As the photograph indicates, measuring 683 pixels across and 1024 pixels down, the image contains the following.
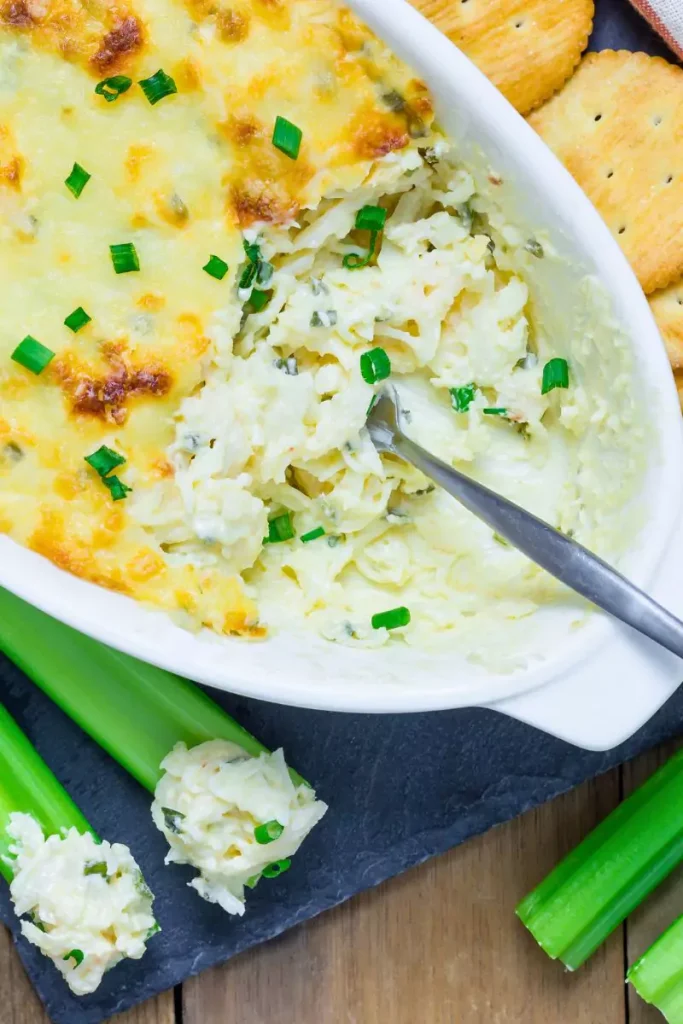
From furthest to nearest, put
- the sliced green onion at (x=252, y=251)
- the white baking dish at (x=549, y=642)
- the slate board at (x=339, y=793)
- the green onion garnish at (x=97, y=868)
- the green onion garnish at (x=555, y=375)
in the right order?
the slate board at (x=339, y=793) < the green onion garnish at (x=97, y=868) < the green onion garnish at (x=555, y=375) < the sliced green onion at (x=252, y=251) < the white baking dish at (x=549, y=642)

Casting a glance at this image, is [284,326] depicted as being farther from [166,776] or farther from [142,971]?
[142,971]

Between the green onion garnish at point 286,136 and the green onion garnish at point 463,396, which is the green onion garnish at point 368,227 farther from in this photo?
the green onion garnish at point 463,396

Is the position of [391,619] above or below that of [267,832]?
above

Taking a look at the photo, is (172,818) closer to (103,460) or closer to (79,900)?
(79,900)

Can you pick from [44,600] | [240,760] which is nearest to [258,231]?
[44,600]

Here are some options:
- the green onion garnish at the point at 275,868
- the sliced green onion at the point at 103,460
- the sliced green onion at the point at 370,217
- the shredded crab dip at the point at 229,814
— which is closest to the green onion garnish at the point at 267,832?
the shredded crab dip at the point at 229,814

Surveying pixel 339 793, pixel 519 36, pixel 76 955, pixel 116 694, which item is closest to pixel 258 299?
pixel 519 36

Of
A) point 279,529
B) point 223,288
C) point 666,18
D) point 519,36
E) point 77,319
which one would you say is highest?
point 666,18
